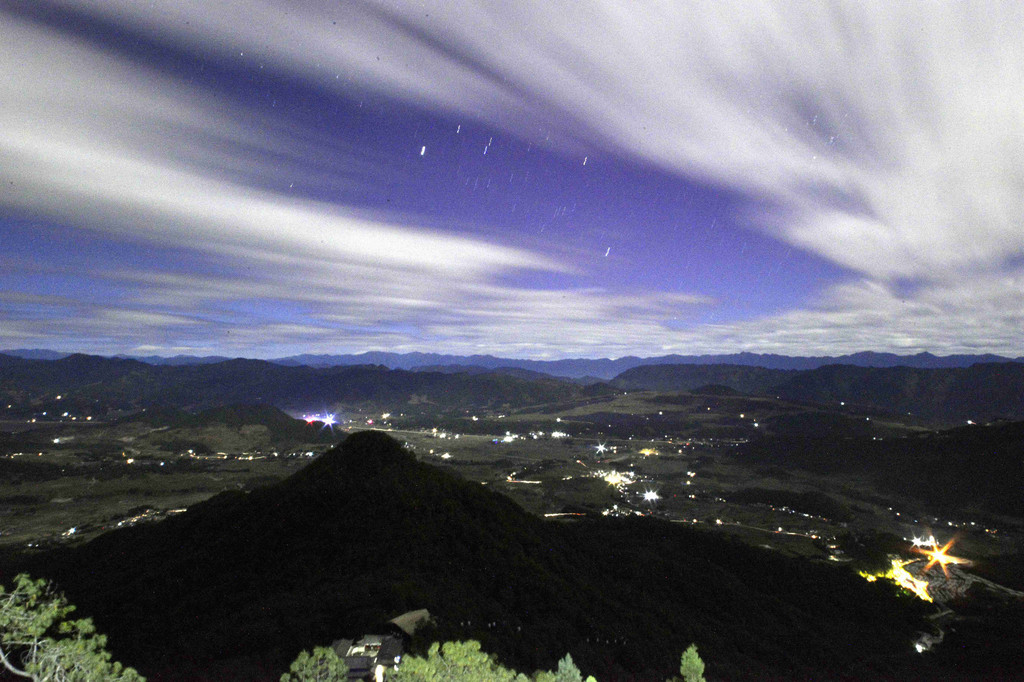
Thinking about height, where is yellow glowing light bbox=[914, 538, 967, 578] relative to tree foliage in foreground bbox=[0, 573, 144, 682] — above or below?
below

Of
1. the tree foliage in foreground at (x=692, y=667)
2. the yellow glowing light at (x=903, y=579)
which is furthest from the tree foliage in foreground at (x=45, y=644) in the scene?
the yellow glowing light at (x=903, y=579)

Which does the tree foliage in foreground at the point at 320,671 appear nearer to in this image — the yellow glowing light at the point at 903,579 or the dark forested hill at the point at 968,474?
the yellow glowing light at the point at 903,579

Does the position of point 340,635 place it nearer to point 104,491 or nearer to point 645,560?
point 645,560

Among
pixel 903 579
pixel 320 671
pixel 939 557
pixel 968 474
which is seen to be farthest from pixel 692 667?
pixel 968 474

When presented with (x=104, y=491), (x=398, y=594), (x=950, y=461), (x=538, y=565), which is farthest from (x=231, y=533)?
(x=950, y=461)

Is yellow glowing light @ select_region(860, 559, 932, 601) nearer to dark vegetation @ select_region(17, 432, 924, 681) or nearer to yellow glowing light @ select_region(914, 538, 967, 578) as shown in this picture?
yellow glowing light @ select_region(914, 538, 967, 578)

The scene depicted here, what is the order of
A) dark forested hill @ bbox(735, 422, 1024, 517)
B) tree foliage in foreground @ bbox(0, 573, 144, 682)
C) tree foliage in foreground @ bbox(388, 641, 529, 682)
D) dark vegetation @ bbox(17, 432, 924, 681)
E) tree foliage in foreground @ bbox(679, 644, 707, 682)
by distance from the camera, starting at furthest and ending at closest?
dark forested hill @ bbox(735, 422, 1024, 517) < dark vegetation @ bbox(17, 432, 924, 681) < tree foliage in foreground @ bbox(679, 644, 707, 682) < tree foliage in foreground @ bbox(388, 641, 529, 682) < tree foliage in foreground @ bbox(0, 573, 144, 682)

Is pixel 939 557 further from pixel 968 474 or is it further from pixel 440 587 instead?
pixel 440 587

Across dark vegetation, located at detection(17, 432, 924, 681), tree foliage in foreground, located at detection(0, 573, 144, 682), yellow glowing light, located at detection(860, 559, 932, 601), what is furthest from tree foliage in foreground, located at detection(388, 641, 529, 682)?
yellow glowing light, located at detection(860, 559, 932, 601)
